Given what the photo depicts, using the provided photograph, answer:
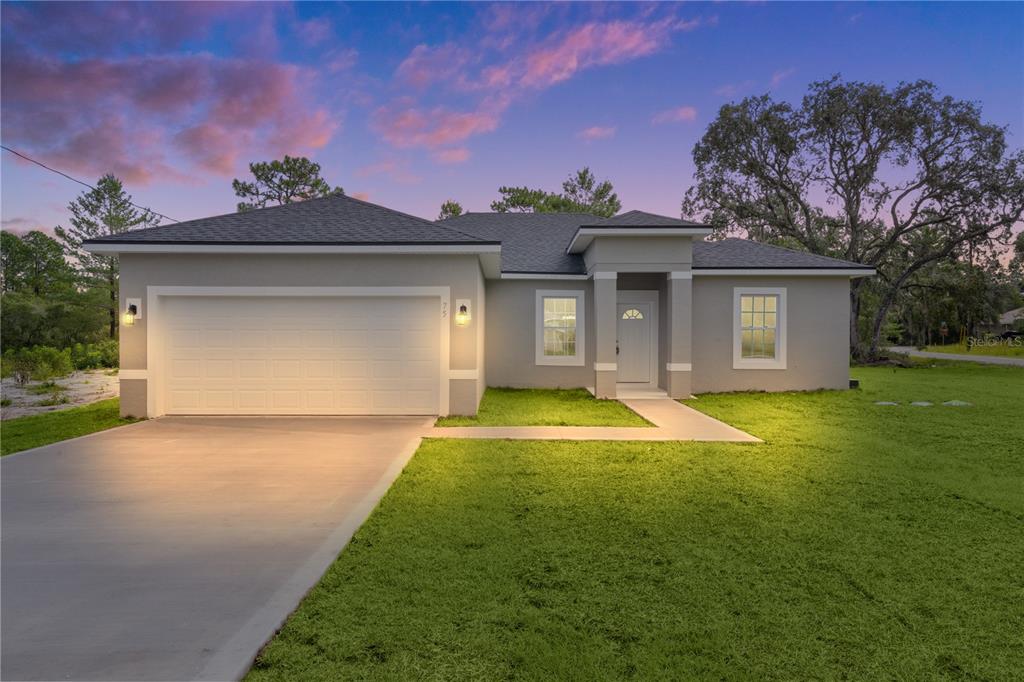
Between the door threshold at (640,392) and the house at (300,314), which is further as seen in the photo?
the door threshold at (640,392)

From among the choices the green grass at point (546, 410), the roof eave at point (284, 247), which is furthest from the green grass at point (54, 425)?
the green grass at point (546, 410)

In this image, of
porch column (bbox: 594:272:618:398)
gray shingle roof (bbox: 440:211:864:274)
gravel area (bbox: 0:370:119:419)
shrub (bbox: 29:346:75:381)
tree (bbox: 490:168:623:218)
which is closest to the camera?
gravel area (bbox: 0:370:119:419)

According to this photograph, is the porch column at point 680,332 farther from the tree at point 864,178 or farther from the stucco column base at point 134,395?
the tree at point 864,178

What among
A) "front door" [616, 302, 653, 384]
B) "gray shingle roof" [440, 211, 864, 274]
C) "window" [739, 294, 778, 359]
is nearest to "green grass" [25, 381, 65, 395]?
"gray shingle roof" [440, 211, 864, 274]

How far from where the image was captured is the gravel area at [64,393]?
33.1 ft

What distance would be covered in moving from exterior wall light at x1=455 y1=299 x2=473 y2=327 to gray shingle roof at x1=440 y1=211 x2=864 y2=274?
4.12m

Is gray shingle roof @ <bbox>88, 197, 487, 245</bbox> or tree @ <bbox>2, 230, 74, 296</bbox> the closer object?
gray shingle roof @ <bbox>88, 197, 487, 245</bbox>

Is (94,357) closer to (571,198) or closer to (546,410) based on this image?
(546,410)

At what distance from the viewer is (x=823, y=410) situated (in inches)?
385

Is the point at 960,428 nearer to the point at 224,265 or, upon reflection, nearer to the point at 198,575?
the point at 198,575

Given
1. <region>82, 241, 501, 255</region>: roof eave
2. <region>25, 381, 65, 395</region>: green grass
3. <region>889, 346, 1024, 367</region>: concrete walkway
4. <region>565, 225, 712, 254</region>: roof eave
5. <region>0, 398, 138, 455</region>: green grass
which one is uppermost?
<region>565, 225, 712, 254</region>: roof eave

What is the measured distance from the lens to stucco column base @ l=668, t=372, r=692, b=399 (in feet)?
37.2

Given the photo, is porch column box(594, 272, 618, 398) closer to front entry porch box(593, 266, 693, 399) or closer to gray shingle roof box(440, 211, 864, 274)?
front entry porch box(593, 266, 693, 399)

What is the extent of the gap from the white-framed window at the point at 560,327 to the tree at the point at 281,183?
21.9m
